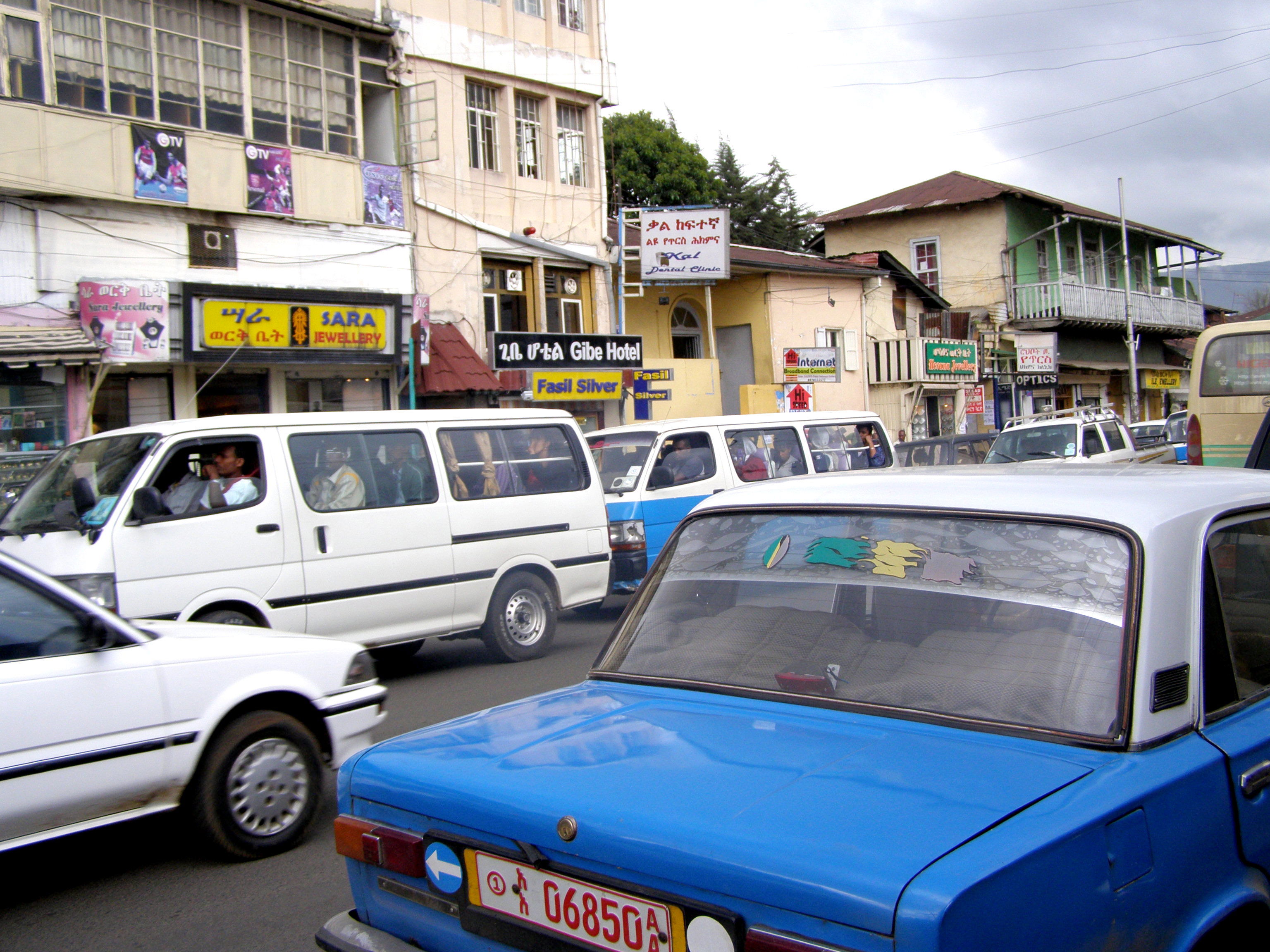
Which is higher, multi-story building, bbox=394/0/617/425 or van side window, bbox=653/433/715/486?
multi-story building, bbox=394/0/617/425

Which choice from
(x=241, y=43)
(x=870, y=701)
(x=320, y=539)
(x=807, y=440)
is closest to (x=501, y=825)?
(x=870, y=701)

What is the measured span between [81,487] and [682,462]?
606 cm

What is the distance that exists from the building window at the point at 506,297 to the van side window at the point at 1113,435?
35.6 feet

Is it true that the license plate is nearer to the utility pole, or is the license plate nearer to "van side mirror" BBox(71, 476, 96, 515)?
"van side mirror" BBox(71, 476, 96, 515)

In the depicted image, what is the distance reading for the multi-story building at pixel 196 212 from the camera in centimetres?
1380

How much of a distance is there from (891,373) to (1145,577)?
30361mm

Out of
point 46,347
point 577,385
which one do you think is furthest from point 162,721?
point 577,385

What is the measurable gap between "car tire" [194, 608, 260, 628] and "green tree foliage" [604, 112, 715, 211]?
30690 mm

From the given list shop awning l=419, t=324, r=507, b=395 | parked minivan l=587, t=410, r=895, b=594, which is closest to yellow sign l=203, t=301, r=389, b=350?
shop awning l=419, t=324, r=507, b=395

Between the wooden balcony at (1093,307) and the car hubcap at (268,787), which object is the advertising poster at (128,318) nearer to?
the car hubcap at (268,787)

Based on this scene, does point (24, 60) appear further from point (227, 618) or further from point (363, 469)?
point (227, 618)

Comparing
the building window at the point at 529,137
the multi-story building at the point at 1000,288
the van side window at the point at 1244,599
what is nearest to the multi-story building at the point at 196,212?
the building window at the point at 529,137

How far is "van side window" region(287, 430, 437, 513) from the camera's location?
780 cm

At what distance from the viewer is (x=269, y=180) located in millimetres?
16234
